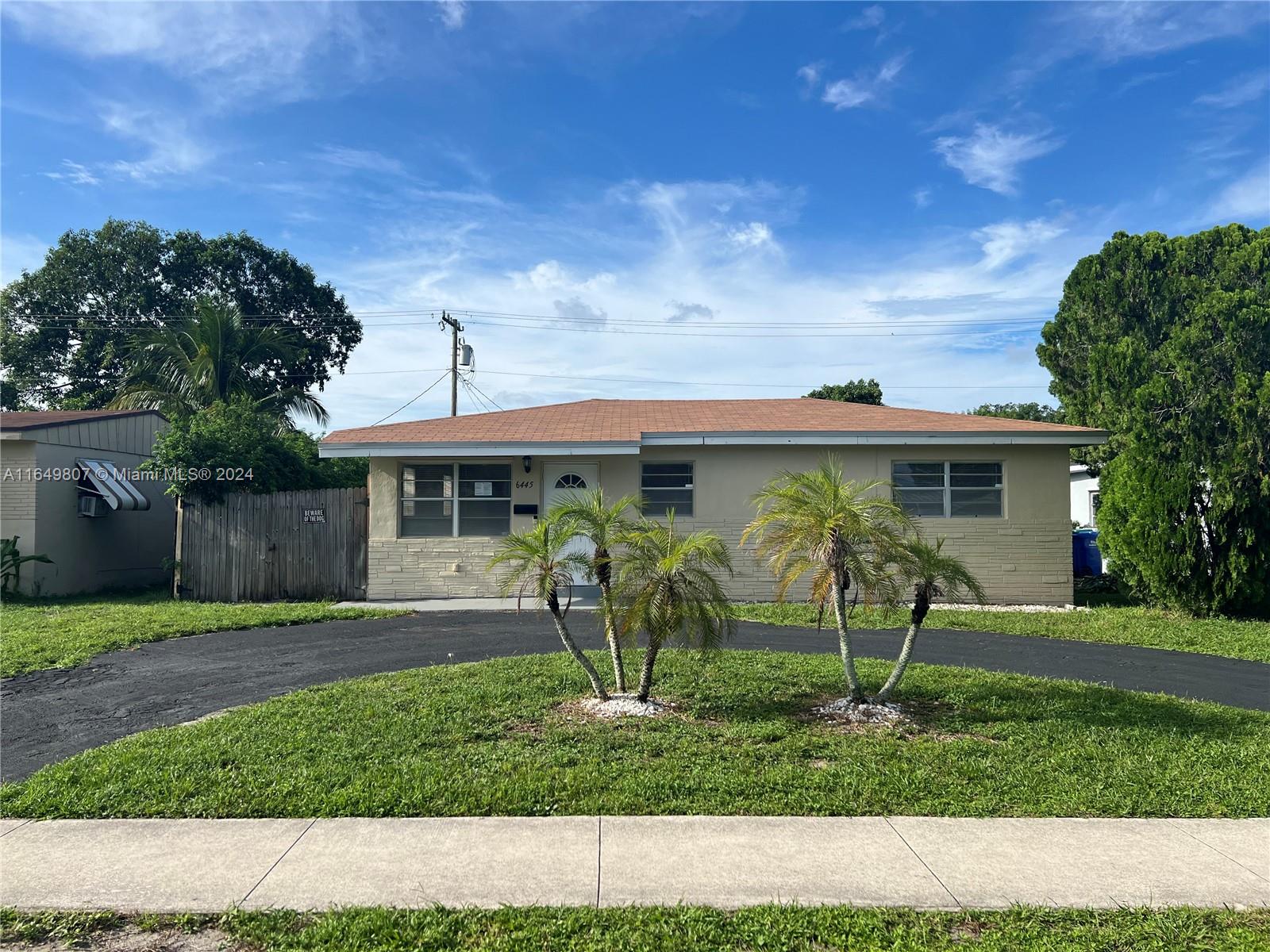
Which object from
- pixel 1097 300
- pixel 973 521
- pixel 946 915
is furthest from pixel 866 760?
pixel 1097 300

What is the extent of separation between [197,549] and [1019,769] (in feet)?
44.3

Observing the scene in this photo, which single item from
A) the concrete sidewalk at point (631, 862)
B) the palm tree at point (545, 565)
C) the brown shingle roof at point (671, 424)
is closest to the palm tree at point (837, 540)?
the palm tree at point (545, 565)

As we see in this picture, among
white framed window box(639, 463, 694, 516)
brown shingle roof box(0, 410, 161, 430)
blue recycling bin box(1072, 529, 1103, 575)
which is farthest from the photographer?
blue recycling bin box(1072, 529, 1103, 575)

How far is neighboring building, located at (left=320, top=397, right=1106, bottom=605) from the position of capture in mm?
14023

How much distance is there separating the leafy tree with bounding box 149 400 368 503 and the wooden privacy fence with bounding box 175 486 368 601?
0.69m

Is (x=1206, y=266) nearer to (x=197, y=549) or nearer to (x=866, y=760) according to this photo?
(x=866, y=760)

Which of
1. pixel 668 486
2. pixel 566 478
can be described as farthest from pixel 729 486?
pixel 566 478

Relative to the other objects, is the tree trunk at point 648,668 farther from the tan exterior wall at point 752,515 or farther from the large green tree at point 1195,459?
the large green tree at point 1195,459

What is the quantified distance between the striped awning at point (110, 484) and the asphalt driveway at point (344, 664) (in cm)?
747

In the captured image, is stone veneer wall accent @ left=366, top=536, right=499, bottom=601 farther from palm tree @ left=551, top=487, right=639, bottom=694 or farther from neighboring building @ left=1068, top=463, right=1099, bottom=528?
neighboring building @ left=1068, top=463, right=1099, bottom=528

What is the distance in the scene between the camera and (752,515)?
1430 cm

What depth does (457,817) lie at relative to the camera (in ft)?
15.7

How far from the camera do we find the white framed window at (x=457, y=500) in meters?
14.4

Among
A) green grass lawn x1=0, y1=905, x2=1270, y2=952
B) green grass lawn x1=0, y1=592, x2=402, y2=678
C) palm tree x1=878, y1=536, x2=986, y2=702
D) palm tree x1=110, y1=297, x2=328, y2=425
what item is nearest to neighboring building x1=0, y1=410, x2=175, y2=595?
green grass lawn x1=0, y1=592, x2=402, y2=678
